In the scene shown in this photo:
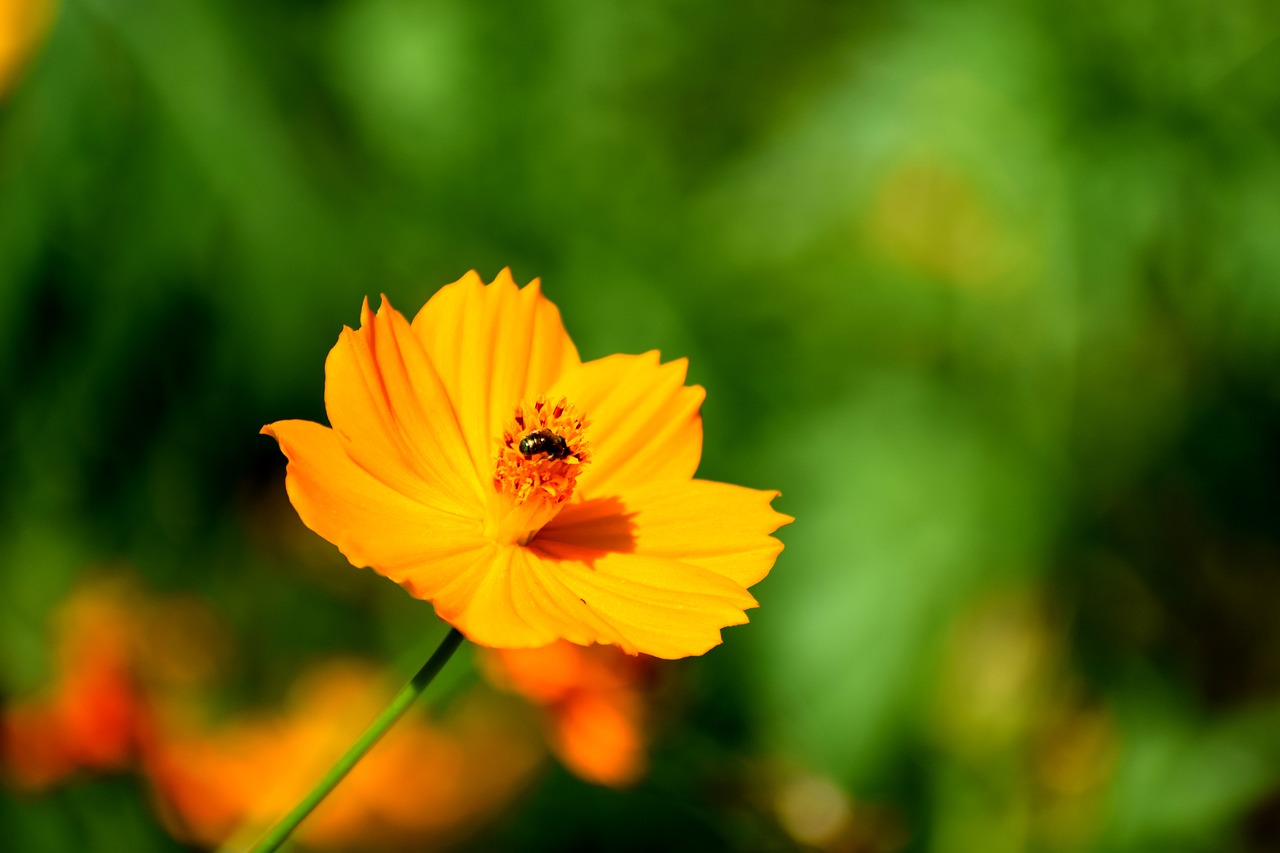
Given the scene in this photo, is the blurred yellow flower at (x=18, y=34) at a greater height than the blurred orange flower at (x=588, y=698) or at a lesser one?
greater

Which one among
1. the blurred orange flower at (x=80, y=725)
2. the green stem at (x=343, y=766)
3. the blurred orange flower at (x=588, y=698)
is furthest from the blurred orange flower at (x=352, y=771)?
the green stem at (x=343, y=766)

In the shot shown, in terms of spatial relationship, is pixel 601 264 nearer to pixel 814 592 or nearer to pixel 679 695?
pixel 814 592

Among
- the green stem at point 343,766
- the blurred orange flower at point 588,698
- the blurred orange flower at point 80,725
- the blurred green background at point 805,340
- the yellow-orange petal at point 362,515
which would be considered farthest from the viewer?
the blurred green background at point 805,340

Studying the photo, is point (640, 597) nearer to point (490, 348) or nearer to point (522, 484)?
point (522, 484)

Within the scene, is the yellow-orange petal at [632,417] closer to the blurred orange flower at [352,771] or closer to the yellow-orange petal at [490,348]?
the yellow-orange petal at [490,348]

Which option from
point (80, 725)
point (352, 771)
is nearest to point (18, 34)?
point (80, 725)

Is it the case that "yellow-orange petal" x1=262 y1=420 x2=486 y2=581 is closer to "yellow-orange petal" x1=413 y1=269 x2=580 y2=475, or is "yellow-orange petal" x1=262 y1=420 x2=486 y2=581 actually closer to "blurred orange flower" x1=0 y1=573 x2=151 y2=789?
"yellow-orange petal" x1=413 y1=269 x2=580 y2=475

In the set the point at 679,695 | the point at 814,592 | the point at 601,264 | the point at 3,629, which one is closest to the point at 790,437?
the point at 814,592
